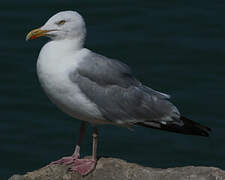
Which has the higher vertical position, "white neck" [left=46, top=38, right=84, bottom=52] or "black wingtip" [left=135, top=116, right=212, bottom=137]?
"white neck" [left=46, top=38, right=84, bottom=52]

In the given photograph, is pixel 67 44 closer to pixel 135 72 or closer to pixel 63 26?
pixel 63 26

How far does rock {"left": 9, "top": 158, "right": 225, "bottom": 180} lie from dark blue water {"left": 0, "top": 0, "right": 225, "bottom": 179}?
3.74m

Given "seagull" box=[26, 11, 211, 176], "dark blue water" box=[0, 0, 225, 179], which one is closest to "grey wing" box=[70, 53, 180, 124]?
"seagull" box=[26, 11, 211, 176]

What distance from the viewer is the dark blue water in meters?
12.6

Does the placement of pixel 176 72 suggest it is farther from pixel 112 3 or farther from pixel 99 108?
pixel 99 108

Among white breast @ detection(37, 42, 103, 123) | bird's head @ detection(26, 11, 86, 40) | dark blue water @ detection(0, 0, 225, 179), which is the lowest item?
dark blue water @ detection(0, 0, 225, 179)

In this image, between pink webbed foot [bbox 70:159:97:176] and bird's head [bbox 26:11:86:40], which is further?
bird's head [bbox 26:11:86:40]

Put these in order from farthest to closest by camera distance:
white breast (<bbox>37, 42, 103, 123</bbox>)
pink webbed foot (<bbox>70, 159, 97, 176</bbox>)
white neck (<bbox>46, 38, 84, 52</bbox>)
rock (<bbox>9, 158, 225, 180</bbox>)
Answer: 1. white neck (<bbox>46, 38, 84, 52</bbox>)
2. pink webbed foot (<bbox>70, 159, 97, 176</bbox>)
3. white breast (<bbox>37, 42, 103, 123</bbox>)
4. rock (<bbox>9, 158, 225, 180</bbox>)

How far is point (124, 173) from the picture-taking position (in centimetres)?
836

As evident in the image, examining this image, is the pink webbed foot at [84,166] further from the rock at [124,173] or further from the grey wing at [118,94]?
the grey wing at [118,94]

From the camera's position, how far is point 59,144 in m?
12.7

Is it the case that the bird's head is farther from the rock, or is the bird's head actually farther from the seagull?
the rock

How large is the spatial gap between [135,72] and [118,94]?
4928 mm

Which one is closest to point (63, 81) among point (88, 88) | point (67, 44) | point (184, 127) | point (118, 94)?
point (88, 88)
